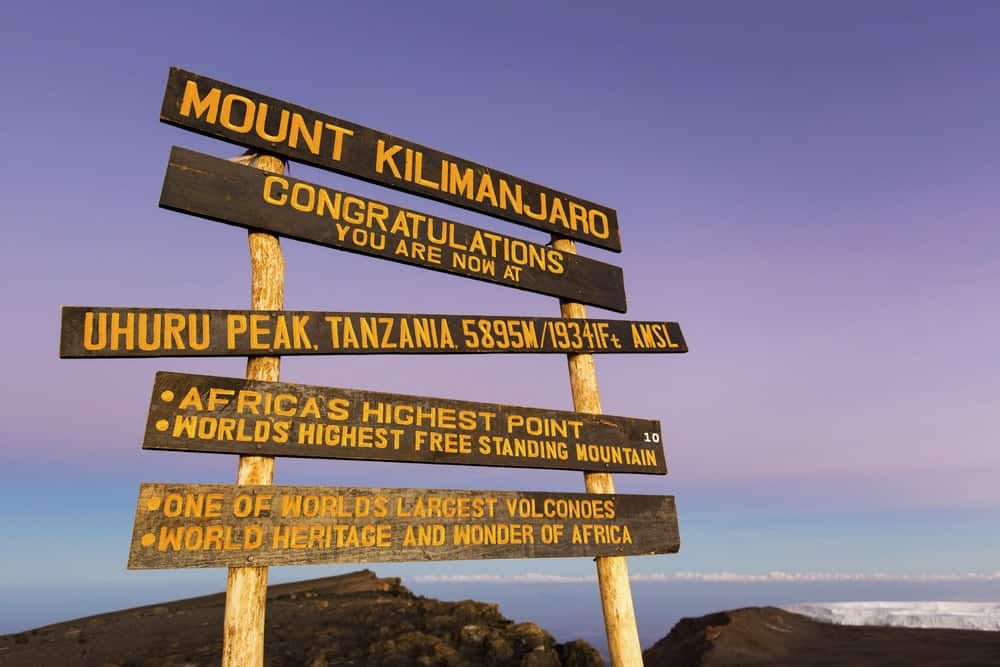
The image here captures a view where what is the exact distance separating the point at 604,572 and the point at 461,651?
2785 millimetres

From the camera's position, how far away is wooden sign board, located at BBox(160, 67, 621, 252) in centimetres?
639

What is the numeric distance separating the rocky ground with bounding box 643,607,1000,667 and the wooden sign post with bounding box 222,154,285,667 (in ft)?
27.9

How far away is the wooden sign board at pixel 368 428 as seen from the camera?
18.2 feet

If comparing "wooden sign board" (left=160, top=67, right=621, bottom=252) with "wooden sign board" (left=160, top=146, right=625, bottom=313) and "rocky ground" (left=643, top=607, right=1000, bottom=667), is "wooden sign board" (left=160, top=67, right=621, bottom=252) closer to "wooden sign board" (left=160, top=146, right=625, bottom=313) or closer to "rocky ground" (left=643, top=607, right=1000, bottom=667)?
"wooden sign board" (left=160, top=146, right=625, bottom=313)

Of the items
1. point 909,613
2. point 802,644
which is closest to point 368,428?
point 802,644

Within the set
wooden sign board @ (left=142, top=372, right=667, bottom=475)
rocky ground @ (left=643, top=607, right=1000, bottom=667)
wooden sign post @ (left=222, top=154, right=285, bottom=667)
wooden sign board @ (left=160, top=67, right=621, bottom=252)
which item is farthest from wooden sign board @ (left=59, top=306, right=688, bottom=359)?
rocky ground @ (left=643, top=607, right=1000, bottom=667)

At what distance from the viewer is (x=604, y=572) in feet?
25.6

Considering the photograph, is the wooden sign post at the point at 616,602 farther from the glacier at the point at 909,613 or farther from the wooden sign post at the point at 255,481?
the glacier at the point at 909,613

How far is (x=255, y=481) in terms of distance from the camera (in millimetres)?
5742

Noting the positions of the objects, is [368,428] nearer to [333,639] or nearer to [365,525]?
[365,525]

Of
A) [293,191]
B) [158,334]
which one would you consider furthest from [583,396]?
[158,334]

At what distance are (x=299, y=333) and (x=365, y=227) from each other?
1.40 metres

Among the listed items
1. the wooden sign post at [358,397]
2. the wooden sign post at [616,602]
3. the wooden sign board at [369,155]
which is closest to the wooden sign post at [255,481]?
the wooden sign post at [358,397]

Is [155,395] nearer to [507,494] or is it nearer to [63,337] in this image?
[63,337]
